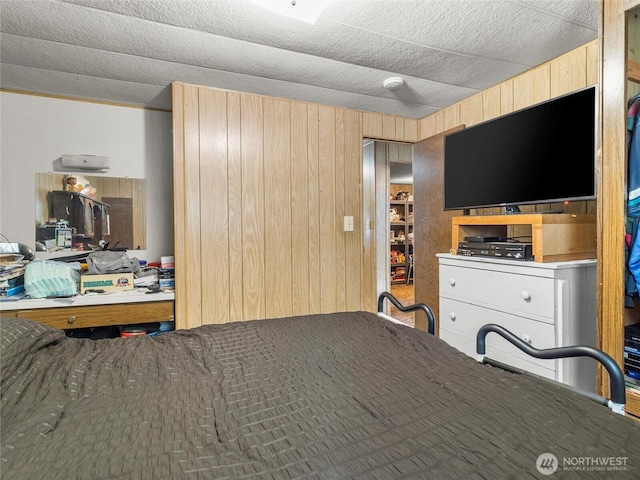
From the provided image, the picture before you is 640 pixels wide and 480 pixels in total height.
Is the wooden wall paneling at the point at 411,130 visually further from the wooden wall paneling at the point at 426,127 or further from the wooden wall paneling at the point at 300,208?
the wooden wall paneling at the point at 300,208

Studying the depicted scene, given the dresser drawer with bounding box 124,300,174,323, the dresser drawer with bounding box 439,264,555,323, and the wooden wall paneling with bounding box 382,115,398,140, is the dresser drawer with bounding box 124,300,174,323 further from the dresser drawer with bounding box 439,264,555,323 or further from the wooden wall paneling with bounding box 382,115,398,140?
the wooden wall paneling with bounding box 382,115,398,140

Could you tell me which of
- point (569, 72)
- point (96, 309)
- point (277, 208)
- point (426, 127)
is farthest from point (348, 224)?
point (96, 309)

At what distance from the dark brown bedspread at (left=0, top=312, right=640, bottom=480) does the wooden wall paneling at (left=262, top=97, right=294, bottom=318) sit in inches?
55.0

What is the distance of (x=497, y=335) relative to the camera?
1898 millimetres

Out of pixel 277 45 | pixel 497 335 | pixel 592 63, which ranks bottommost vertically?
pixel 497 335

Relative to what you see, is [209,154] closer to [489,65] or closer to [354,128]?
[354,128]

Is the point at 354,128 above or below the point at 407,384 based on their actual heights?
above

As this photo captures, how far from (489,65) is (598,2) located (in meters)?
0.70

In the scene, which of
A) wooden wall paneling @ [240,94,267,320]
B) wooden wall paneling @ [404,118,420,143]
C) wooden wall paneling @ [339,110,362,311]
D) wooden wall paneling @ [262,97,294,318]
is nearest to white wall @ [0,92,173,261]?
wooden wall paneling @ [240,94,267,320]

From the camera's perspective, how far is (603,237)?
1520 mm

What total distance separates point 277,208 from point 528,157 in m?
1.76

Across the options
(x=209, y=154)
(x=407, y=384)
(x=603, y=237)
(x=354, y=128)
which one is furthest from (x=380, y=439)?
(x=354, y=128)

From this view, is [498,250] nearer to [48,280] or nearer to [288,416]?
[288,416]

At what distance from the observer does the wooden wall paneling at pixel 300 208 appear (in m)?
2.75
